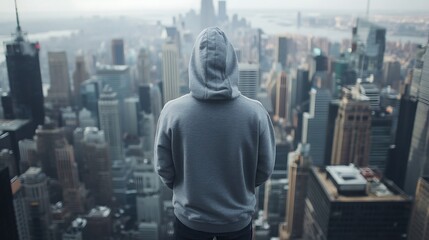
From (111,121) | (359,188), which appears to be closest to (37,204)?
(359,188)

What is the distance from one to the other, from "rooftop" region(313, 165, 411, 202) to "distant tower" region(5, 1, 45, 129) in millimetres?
3222

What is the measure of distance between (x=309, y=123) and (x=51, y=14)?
5155mm

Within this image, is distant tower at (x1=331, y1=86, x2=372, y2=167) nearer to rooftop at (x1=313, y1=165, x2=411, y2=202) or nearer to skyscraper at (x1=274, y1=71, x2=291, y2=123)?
skyscraper at (x1=274, y1=71, x2=291, y2=123)

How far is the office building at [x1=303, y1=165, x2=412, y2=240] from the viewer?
11.8 feet

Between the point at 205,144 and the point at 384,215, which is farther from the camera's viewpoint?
the point at 384,215

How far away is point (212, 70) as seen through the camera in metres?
0.59

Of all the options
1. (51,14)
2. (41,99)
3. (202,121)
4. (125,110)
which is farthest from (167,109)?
(125,110)

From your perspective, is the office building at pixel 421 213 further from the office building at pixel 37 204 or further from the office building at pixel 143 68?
the office building at pixel 143 68

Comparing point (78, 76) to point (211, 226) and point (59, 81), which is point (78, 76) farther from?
point (211, 226)

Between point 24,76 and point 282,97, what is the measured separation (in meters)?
5.09

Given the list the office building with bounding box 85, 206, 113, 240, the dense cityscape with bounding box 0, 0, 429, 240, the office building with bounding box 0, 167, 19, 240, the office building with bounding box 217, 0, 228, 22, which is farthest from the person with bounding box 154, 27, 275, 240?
the office building with bounding box 85, 206, 113, 240

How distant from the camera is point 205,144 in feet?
2.00

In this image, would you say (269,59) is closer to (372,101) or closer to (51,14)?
(372,101)

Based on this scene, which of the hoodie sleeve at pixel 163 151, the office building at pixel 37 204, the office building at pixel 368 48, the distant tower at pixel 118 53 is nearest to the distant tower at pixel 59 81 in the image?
the distant tower at pixel 118 53
